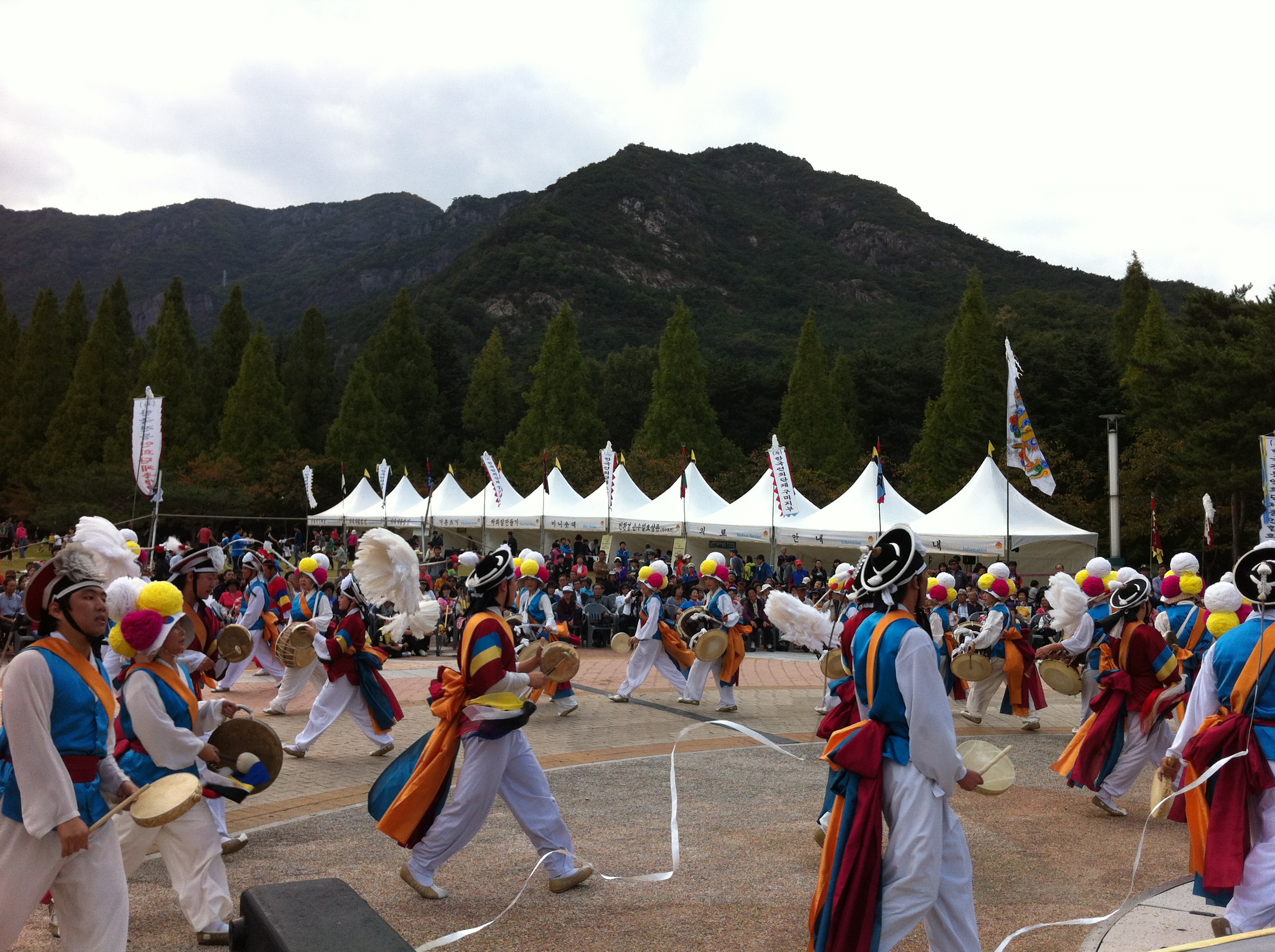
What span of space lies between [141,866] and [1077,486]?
31924 mm

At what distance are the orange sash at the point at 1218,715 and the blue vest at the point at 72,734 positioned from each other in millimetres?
4731

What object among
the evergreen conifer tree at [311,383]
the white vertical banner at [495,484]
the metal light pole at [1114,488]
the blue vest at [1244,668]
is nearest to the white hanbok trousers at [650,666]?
the blue vest at [1244,668]

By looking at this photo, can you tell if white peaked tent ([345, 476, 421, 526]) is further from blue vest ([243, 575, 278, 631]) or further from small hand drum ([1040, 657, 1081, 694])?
small hand drum ([1040, 657, 1081, 694])

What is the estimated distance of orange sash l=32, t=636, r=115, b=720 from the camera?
12.0 ft

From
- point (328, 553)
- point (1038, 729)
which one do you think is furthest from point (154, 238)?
point (1038, 729)

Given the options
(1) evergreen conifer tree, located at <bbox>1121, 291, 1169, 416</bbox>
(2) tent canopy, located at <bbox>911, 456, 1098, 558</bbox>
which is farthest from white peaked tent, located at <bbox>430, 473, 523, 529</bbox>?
(1) evergreen conifer tree, located at <bbox>1121, 291, 1169, 416</bbox>

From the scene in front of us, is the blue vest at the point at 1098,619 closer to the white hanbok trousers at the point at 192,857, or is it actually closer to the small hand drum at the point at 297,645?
the white hanbok trousers at the point at 192,857

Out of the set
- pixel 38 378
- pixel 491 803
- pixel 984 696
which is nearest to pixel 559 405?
pixel 38 378

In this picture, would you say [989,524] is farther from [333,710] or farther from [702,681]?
[333,710]

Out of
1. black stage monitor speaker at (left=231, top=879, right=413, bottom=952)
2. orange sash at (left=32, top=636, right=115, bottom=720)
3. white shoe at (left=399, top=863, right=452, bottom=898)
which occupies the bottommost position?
white shoe at (left=399, top=863, right=452, bottom=898)

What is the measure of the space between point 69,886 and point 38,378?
54243mm

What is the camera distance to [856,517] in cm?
2423

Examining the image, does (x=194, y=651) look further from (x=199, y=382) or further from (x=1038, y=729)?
(x=199, y=382)

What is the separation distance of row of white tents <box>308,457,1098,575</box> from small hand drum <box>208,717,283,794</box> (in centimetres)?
1942
